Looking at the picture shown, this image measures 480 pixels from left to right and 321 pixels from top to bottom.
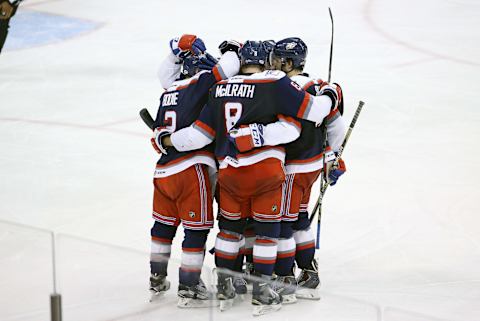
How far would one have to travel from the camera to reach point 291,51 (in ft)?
11.8

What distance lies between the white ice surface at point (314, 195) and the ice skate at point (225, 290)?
0.16ft

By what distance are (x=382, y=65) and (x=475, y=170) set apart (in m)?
2.61

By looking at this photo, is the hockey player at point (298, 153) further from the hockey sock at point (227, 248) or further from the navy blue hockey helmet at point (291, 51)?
the hockey sock at point (227, 248)

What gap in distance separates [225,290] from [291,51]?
1.34 metres

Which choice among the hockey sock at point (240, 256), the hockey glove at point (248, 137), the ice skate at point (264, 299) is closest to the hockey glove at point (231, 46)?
the hockey glove at point (248, 137)

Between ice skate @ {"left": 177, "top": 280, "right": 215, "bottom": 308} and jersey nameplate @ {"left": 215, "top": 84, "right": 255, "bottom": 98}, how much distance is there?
85 cm

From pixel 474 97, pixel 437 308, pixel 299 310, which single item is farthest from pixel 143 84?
pixel 299 310

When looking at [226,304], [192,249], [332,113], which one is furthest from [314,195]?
[226,304]

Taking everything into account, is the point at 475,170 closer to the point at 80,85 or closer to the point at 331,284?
the point at 331,284

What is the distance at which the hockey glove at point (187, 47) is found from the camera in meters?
3.71

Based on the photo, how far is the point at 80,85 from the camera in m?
7.44

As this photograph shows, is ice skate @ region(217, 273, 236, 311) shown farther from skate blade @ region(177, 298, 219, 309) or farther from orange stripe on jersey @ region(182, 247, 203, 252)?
orange stripe on jersey @ region(182, 247, 203, 252)

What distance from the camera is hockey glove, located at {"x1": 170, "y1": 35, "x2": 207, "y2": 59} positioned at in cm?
371

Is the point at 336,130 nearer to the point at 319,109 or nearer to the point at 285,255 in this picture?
the point at 319,109
